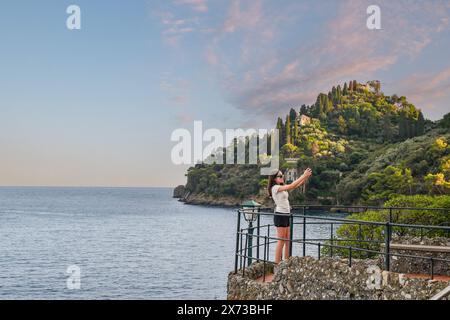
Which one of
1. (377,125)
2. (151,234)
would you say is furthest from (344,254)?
(377,125)

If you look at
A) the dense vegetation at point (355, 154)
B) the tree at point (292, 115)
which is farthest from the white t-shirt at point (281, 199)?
the tree at point (292, 115)

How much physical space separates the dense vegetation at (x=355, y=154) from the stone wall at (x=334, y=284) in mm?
48877

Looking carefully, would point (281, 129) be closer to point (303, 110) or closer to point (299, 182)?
point (303, 110)

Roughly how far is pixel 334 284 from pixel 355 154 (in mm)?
113177

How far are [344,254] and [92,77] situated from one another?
236 ft

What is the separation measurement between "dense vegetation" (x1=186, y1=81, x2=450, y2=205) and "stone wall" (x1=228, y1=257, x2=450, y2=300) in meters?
48.9

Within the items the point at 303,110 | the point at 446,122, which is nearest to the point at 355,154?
the point at 446,122

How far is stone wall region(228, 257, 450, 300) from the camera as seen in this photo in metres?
7.22

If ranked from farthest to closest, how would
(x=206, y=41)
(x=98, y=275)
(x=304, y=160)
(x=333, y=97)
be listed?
(x=333, y=97) → (x=304, y=160) → (x=206, y=41) → (x=98, y=275)

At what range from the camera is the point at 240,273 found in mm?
10586

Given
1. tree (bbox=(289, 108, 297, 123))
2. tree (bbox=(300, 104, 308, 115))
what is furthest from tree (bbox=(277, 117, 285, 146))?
tree (bbox=(300, 104, 308, 115))

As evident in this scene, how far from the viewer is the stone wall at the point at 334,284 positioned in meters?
7.22

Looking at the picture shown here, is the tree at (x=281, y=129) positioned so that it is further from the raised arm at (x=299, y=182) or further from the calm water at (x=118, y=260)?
the raised arm at (x=299, y=182)
